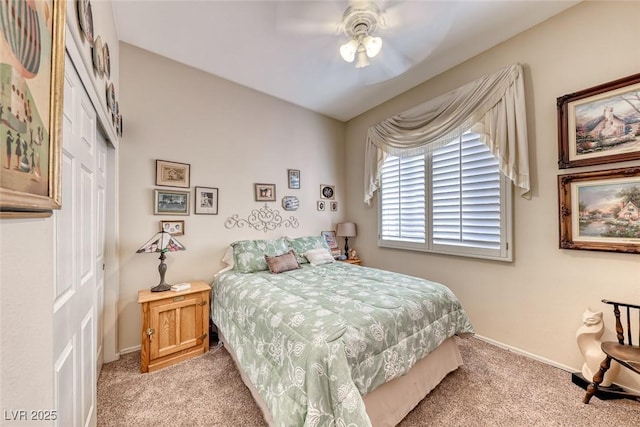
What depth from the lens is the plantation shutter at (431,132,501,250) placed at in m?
2.54

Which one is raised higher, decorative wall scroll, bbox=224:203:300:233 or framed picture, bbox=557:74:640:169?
framed picture, bbox=557:74:640:169

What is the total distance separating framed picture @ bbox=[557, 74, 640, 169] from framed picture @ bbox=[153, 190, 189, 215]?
3653 mm

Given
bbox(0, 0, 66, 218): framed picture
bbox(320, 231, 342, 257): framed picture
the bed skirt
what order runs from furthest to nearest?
1. bbox(320, 231, 342, 257): framed picture
2. the bed skirt
3. bbox(0, 0, 66, 218): framed picture

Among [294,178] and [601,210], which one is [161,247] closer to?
[294,178]

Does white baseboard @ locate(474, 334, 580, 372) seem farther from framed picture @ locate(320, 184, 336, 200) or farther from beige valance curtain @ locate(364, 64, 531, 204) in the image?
framed picture @ locate(320, 184, 336, 200)

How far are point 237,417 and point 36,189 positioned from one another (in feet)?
5.77

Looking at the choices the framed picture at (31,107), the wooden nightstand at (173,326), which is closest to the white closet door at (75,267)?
the framed picture at (31,107)

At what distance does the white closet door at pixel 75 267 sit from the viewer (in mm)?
985

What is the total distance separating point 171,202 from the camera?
8.77ft

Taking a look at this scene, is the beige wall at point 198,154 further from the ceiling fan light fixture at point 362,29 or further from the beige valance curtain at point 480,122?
the ceiling fan light fixture at point 362,29

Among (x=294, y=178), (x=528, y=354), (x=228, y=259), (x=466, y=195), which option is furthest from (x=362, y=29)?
(x=528, y=354)

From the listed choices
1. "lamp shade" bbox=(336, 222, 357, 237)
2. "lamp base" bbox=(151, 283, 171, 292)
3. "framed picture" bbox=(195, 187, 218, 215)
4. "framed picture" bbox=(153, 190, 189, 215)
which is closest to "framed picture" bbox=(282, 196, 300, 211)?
"lamp shade" bbox=(336, 222, 357, 237)

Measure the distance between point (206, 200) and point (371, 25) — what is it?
239 centimetres

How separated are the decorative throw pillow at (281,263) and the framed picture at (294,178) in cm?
114
